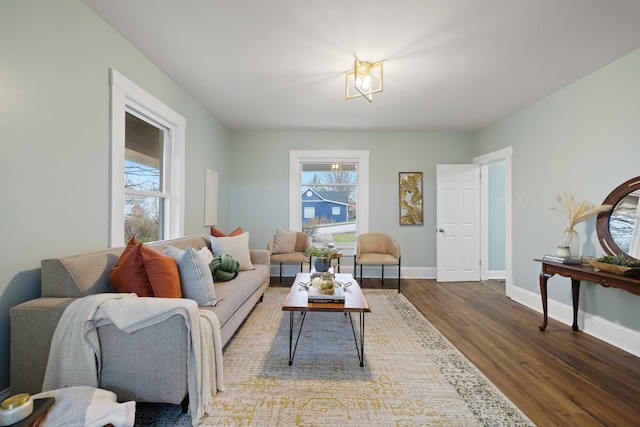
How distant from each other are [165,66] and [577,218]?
435 centimetres

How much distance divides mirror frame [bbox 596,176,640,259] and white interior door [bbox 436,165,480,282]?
2.09 m

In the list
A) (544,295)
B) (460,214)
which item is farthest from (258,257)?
(460,214)

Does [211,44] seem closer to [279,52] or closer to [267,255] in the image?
[279,52]

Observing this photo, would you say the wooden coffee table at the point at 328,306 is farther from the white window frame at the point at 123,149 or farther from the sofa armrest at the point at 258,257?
the white window frame at the point at 123,149

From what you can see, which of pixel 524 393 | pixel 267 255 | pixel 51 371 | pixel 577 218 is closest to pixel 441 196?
pixel 577 218

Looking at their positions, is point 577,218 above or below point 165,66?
below

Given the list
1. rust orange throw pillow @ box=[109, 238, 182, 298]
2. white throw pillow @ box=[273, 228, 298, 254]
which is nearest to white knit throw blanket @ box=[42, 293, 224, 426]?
rust orange throw pillow @ box=[109, 238, 182, 298]

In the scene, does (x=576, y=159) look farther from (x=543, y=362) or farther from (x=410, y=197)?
(x=410, y=197)

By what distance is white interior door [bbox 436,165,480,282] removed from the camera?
4797 millimetres

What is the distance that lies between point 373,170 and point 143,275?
4015mm

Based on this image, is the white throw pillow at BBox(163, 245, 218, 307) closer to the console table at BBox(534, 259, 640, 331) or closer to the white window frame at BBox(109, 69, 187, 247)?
the white window frame at BBox(109, 69, 187, 247)

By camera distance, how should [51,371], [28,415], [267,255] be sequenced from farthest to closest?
[267,255] < [51,371] < [28,415]

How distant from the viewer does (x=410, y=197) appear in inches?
197

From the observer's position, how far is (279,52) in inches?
101
